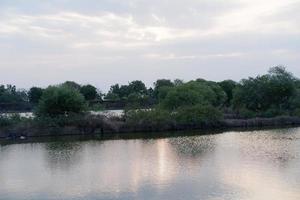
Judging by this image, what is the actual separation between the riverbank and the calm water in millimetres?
8143

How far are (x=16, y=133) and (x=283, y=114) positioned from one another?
31486 millimetres

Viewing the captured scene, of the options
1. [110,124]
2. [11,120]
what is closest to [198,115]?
[110,124]

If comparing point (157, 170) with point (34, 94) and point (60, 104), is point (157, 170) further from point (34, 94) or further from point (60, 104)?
point (34, 94)

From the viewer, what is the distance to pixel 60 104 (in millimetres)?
56188

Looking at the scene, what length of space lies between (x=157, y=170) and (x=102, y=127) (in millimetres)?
27197

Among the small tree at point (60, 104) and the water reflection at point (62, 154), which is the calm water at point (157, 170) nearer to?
the water reflection at point (62, 154)

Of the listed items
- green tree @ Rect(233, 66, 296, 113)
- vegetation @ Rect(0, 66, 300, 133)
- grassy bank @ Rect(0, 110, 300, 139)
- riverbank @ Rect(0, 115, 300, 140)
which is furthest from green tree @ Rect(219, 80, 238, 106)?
riverbank @ Rect(0, 115, 300, 140)

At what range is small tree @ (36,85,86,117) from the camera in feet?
183

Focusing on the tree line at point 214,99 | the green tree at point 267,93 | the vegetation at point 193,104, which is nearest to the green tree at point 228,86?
the vegetation at point 193,104

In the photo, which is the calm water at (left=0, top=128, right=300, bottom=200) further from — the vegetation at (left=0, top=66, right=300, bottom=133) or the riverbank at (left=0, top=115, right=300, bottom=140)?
the vegetation at (left=0, top=66, right=300, bottom=133)

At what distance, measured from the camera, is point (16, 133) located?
51.1 m

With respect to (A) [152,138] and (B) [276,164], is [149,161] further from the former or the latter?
(A) [152,138]

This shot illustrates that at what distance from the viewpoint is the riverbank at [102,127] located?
51.5 metres

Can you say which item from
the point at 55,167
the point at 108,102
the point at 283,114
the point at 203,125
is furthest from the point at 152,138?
the point at 108,102
